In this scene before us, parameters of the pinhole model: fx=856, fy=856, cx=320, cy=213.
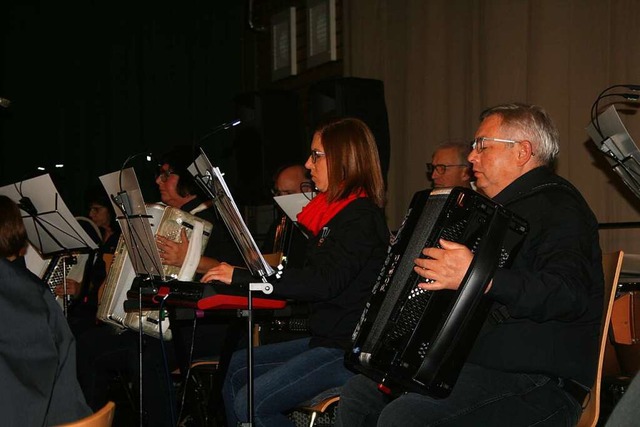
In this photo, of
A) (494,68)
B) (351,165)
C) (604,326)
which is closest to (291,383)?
(351,165)

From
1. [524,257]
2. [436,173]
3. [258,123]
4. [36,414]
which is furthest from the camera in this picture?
[258,123]

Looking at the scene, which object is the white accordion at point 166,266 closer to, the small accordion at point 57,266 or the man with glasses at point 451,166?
the small accordion at point 57,266

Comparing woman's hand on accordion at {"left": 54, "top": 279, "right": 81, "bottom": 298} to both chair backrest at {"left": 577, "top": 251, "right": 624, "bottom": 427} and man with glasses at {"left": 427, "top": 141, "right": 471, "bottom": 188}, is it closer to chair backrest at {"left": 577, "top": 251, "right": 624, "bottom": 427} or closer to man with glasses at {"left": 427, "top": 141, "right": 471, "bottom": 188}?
man with glasses at {"left": 427, "top": 141, "right": 471, "bottom": 188}

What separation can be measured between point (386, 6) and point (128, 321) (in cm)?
363

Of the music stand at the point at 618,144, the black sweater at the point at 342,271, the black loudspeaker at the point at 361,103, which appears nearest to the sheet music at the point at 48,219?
the black loudspeaker at the point at 361,103

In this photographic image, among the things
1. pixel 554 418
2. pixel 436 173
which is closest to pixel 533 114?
pixel 554 418

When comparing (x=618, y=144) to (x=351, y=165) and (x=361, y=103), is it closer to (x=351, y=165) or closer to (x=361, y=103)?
(x=351, y=165)

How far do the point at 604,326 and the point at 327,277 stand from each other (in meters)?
0.99

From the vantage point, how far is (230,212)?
301 centimetres

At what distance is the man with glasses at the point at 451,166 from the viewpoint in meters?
4.92

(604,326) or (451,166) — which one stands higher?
(451,166)

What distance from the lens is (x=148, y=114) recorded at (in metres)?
8.30

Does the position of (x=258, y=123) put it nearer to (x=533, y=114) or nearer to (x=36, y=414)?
(x=533, y=114)

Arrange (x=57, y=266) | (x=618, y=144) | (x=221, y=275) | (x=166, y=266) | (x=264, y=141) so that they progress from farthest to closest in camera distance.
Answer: (x=264, y=141) < (x=57, y=266) < (x=166, y=266) < (x=618, y=144) < (x=221, y=275)
